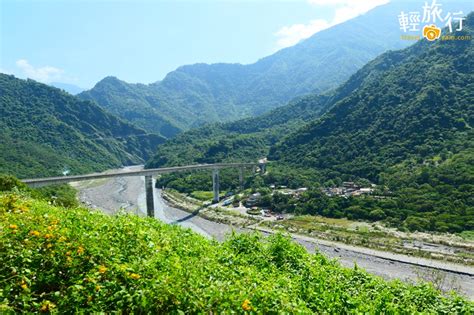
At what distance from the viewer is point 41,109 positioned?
135750mm

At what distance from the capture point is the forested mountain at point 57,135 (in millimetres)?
88812

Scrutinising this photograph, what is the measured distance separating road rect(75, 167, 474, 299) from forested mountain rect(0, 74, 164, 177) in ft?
47.7

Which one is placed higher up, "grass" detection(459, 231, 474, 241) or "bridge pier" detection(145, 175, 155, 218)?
"bridge pier" detection(145, 175, 155, 218)

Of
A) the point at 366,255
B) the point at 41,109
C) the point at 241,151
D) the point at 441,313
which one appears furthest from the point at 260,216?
the point at 41,109

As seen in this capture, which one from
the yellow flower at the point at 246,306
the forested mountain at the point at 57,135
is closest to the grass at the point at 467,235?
the yellow flower at the point at 246,306

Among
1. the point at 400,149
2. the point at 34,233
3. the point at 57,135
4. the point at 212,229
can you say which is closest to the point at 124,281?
the point at 34,233

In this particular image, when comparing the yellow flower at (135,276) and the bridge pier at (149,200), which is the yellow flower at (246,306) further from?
the bridge pier at (149,200)

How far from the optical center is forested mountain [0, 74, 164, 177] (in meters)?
88.8

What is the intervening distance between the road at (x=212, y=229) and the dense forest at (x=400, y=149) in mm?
11546

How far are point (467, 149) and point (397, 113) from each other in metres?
25.1

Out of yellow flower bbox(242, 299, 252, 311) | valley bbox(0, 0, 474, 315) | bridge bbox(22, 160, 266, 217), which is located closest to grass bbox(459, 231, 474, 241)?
valley bbox(0, 0, 474, 315)

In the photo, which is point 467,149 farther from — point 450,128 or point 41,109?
point 41,109

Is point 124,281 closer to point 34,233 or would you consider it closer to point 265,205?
point 34,233

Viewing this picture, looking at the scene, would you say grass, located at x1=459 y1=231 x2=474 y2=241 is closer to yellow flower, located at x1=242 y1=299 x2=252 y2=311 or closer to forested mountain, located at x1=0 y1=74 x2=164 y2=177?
yellow flower, located at x1=242 y1=299 x2=252 y2=311
